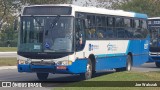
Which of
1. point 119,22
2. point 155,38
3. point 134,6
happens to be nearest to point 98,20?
point 119,22

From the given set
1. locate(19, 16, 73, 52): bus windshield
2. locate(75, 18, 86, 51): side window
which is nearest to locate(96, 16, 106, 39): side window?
locate(75, 18, 86, 51): side window

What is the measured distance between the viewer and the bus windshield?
20203 mm

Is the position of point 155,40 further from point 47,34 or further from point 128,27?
point 47,34

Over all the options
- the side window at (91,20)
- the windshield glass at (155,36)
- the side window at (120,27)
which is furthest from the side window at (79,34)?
the windshield glass at (155,36)

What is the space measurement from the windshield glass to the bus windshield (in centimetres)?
1354

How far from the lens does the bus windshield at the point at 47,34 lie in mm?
20203

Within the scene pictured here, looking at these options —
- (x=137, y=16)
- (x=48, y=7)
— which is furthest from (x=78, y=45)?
(x=137, y=16)

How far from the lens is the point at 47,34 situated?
66.8ft

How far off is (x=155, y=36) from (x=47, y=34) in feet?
46.5

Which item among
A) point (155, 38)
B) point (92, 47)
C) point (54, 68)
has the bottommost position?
point (54, 68)

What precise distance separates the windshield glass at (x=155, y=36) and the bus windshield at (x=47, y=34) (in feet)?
44.4

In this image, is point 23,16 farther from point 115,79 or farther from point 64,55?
point 115,79

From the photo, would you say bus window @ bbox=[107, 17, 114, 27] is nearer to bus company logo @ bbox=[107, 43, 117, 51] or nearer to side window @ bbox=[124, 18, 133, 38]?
bus company logo @ bbox=[107, 43, 117, 51]

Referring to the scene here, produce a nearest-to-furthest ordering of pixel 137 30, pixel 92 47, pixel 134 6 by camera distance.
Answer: pixel 92 47, pixel 137 30, pixel 134 6
